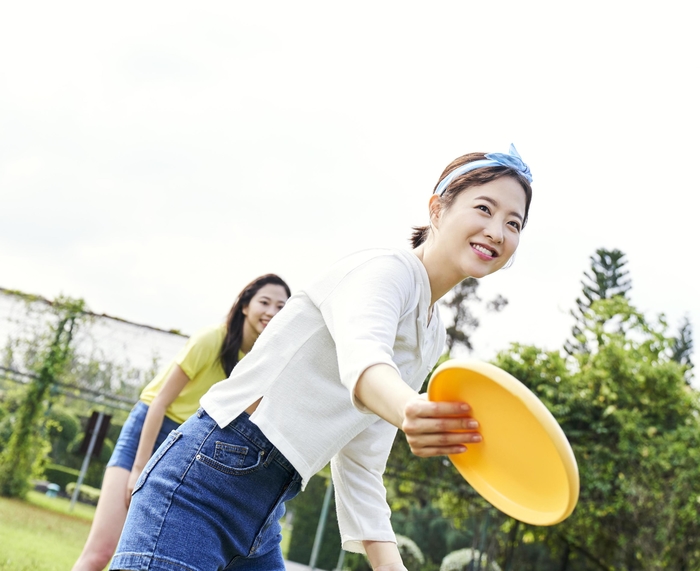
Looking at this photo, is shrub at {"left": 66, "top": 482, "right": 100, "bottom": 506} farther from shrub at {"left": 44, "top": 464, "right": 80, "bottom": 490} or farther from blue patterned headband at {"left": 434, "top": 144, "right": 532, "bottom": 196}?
blue patterned headband at {"left": 434, "top": 144, "right": 532, "bottom": 196}

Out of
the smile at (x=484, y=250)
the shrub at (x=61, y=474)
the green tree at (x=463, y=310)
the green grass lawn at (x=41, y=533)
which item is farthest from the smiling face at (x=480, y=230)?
the green tree at (x=463, y=310)

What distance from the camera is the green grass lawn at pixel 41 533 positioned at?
6.71 metres

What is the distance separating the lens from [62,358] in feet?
32.7

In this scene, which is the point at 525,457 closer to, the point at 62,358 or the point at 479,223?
the point at 479,223

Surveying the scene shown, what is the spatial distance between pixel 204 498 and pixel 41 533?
7787 mm

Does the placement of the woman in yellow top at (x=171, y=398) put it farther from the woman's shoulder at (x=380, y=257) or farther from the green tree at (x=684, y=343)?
the green tree at (x=684, y=343)

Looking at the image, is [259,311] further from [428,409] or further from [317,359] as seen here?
[428,409]

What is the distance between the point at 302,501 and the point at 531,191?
833 cm

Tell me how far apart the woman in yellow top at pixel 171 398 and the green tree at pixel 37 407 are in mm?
6515

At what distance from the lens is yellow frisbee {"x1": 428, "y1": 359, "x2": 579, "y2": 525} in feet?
4.19

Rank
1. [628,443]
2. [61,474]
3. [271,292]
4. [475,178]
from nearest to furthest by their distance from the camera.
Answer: [475,178]
[271,292]
[628,443]
[61,474]

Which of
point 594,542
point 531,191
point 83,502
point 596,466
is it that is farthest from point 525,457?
point 83,502

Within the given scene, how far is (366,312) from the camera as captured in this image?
151cm

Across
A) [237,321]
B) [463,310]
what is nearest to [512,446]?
[237,321]
